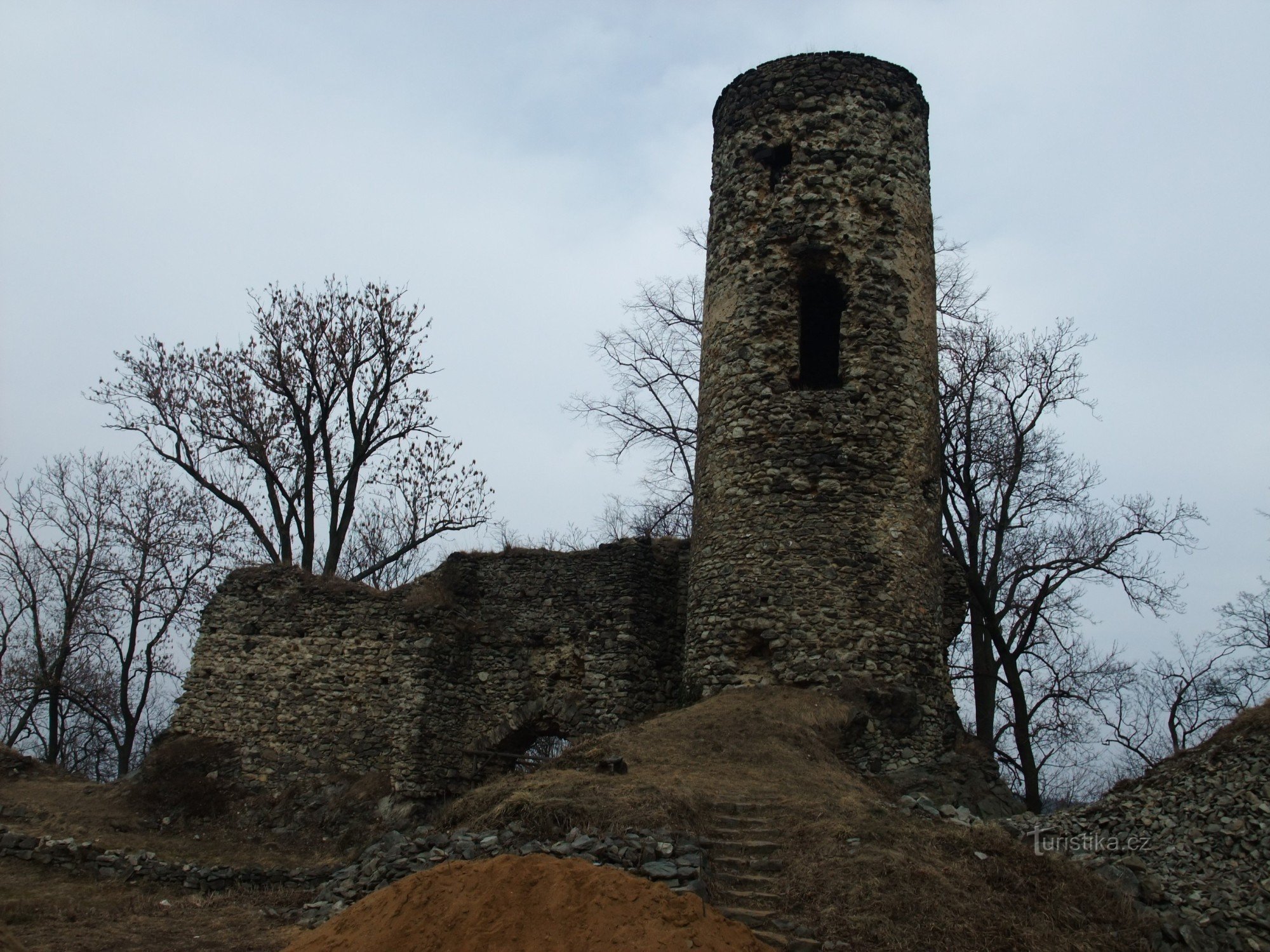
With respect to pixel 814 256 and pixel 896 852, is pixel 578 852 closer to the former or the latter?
→ pixel 896 852

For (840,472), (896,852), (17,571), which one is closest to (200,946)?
(896,852)

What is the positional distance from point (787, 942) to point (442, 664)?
9.27 m

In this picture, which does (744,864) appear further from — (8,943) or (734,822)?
(8,943)

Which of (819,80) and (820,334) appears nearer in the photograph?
(819,80)

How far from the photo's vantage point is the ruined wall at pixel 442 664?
49.8 ft

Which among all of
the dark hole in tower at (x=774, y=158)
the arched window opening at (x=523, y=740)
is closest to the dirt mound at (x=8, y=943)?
the arched window opening at (x=523, y=740)

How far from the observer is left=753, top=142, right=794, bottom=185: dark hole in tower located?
47.2 ft

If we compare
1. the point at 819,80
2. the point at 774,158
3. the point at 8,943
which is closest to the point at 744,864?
the point at 8,943

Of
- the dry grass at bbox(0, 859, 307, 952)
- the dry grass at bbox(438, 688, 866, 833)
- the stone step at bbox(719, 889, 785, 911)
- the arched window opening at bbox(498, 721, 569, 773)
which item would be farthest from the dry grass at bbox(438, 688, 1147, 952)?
the arched window opening at bbox(498, 721, 569, 773)

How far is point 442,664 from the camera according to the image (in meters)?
15.6

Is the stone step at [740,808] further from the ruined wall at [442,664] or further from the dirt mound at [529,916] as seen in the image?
the ruined wall at [442,664]

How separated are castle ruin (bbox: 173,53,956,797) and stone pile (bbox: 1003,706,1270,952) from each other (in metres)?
2.63

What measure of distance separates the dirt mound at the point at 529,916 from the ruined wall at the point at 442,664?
7321mm

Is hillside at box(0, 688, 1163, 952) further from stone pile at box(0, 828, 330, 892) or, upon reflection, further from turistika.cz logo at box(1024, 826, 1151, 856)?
turistika.cz logo at box(1024, 826, 1151, 856)
